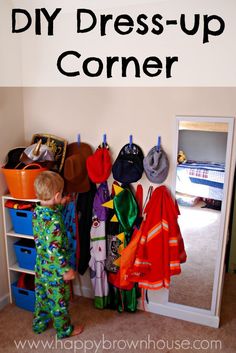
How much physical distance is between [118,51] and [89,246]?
138 cm

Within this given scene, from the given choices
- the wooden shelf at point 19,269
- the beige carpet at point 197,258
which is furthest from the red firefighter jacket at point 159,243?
the wooden shelf at point 19,269

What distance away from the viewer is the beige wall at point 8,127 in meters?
2.38

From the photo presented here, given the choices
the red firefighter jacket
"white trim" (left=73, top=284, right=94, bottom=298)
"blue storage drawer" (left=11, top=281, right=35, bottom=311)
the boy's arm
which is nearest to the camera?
the boy's arm

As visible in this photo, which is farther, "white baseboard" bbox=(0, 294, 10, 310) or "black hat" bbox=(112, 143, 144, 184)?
"white baseboard" bbox=(0, 294, 10, 310)

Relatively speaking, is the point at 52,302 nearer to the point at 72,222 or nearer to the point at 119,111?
the point at 72,222

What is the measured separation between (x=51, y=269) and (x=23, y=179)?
24.4 inches

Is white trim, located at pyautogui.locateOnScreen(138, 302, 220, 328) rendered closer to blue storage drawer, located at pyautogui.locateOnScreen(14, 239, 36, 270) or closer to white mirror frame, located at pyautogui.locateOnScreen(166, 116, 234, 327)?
white mirror frame, located at pyautogui.locateOnScreen(166, 116, 234, 327)

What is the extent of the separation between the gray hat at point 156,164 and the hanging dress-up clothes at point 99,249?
36 centimetres

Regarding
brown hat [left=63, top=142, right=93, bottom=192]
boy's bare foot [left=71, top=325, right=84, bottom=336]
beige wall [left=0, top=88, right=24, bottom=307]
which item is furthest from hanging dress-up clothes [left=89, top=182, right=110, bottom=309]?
beige wall [left=0, top=88, right=24, bottom=307]

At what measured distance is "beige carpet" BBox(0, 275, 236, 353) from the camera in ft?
7.01

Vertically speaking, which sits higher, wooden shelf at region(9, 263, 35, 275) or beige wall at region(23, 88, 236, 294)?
beige wall at region(23, 88, 236, 294)

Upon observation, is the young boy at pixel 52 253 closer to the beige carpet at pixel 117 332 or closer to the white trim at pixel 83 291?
the beige carpet at pixel 117 332

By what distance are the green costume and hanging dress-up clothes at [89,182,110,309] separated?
325 millimetres

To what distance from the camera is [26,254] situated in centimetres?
245
